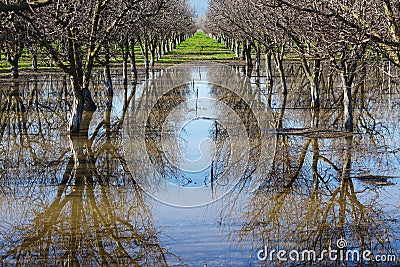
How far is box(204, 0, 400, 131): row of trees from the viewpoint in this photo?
30.4ft

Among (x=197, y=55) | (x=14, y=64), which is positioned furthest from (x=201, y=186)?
(x=197, y=55)

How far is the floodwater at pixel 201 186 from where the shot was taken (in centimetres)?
841

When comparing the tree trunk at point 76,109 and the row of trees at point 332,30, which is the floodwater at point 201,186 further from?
the row of trees at point 332,30

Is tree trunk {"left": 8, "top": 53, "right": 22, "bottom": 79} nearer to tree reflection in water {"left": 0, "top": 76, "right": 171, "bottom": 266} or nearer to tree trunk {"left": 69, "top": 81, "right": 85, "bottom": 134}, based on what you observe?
tree reflection in water {"left": 0, "top": 76, "right": 171, "bottom": 266}

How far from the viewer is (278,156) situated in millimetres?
14859

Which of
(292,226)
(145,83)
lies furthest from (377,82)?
(292,226)

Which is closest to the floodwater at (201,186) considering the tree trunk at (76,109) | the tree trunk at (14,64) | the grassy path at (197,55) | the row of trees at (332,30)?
the tree trunk at (76,109)

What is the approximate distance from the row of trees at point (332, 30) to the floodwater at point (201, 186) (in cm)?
87

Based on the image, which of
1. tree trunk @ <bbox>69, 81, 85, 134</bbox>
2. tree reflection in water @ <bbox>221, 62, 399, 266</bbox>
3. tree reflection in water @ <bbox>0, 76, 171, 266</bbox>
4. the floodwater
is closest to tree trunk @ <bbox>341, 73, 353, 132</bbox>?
the floodwater

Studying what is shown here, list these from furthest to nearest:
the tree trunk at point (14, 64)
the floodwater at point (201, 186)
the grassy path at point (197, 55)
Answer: the grassy path at point (197, 55) → the tree trunk at point (14, 64) → the floodwater at point (201, 186)

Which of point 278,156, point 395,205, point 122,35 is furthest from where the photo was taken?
point 122,35

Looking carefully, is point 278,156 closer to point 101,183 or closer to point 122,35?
point 101,183

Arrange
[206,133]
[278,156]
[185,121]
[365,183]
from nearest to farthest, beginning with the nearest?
[365,183]
[278,156]
[206,133]
[185,121]

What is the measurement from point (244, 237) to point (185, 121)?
12745 millimetres
